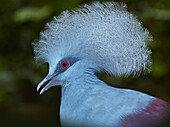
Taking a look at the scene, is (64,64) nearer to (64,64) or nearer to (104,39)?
(64,64)

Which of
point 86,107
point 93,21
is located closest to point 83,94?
point 86,107

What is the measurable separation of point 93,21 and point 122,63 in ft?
0.98

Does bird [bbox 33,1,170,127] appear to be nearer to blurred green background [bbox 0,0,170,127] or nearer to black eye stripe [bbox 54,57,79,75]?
black eye stripe [bbox 54,57,79,75]

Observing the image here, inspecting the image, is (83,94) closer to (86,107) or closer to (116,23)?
(86,107)

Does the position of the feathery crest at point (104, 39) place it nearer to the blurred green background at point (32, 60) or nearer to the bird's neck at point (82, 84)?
the bird's neck at point (82, 84)

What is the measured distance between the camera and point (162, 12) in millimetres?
3225

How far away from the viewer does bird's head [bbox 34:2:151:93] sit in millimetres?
1591

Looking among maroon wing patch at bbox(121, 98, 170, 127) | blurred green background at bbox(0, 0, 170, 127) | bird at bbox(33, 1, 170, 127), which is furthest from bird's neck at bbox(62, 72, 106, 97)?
blurred green background at bbox(0, 0, 170, 127)

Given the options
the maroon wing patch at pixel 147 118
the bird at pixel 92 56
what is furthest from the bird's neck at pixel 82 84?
the maroon wing patch at pixel 147 118

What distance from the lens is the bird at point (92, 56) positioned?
149 cm

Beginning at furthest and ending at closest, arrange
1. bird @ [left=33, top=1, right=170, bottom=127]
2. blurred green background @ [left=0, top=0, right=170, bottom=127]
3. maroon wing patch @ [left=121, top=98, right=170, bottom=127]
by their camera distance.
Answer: blurred green background @ [left=0, top=0, right=170, bottom=127], bird @ [left=33, top=1, right=170, bottom=127], maroon wing patch @ [left=121, top=98, right=170, bottom=127]

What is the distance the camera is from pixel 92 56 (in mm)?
1621

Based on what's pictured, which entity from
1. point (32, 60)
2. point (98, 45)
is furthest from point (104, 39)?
point (32, 60)

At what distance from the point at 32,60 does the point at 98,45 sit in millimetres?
2363
